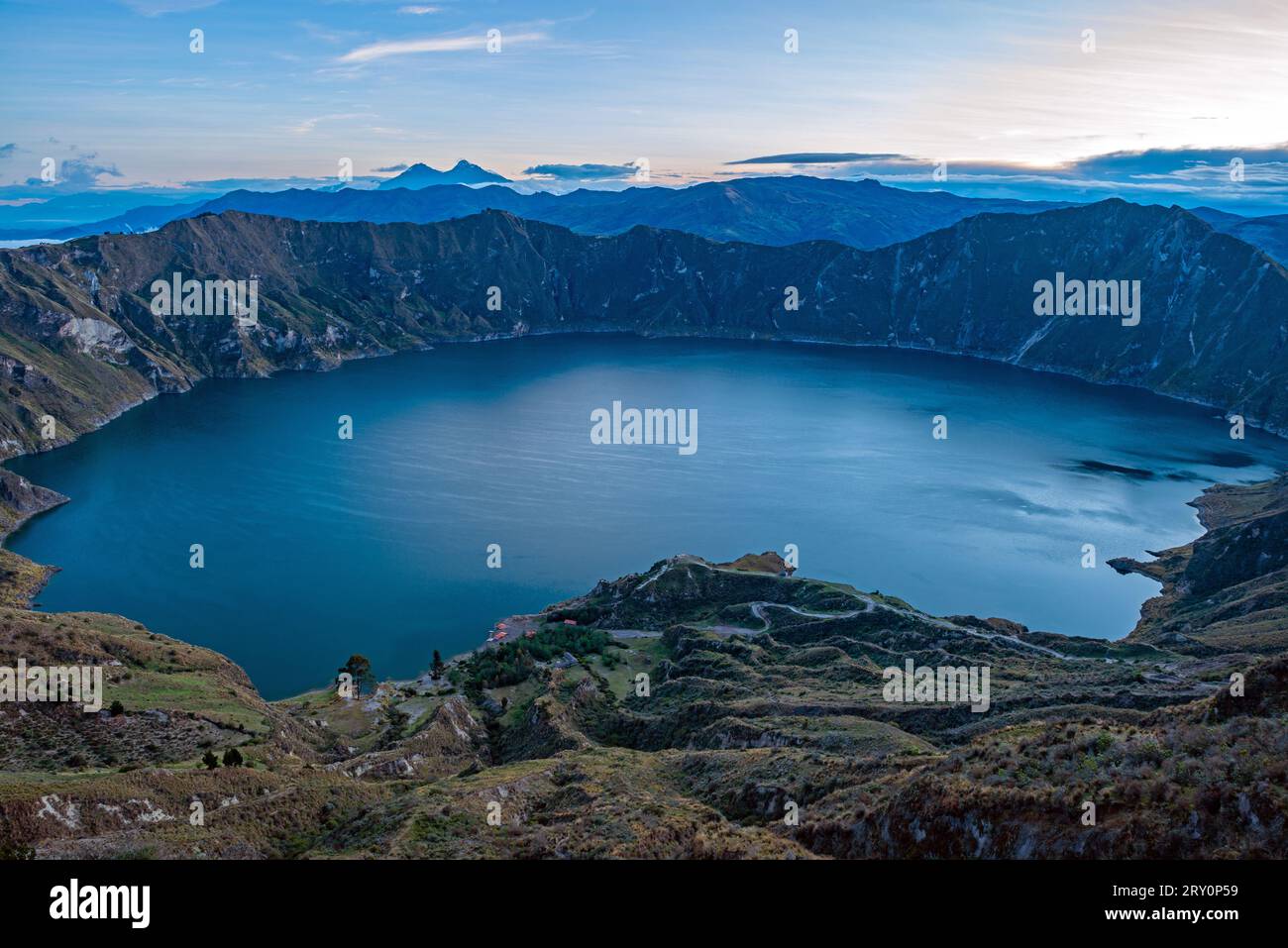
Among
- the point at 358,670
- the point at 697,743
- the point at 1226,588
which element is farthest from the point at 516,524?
the point at 1226,588

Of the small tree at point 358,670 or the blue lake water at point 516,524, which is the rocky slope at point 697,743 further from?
the blue lake water at point 516,524

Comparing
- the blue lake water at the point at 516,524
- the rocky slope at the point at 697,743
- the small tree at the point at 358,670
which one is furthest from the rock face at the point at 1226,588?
the small tree at the point at 358,670

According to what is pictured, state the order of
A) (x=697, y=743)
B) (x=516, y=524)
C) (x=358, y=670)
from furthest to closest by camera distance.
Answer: (x=516, y=524) < (x=358, y=670) < (x=697, y=743)

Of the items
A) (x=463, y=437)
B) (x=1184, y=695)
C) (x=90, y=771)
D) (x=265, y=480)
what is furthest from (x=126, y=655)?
(x=463, y=437)

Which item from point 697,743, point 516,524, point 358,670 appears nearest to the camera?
point 697,743

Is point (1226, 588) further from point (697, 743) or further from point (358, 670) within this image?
point (358, 670)

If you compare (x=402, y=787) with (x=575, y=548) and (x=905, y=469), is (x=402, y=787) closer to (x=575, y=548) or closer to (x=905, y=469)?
(x=575, y=548)
